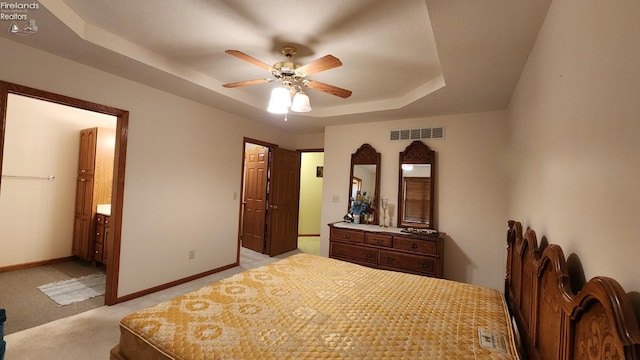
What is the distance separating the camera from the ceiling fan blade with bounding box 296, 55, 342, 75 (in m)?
1.82

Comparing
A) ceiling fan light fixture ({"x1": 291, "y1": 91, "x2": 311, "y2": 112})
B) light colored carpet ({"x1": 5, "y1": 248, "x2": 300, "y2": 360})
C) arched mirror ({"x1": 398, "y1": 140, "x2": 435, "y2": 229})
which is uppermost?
ceiling fan light fixture ({"x1": 291, "y1": 91, "x2": 311, "y2": 112})

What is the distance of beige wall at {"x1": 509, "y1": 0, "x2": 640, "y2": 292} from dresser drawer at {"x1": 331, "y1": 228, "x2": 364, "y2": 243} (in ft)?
7.06

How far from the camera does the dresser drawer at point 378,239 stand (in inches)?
131

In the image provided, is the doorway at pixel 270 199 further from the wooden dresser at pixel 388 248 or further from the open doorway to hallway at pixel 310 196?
the wooden dresser at pixel 388 248

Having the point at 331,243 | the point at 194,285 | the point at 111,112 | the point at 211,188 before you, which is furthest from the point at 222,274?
the point at 111,112

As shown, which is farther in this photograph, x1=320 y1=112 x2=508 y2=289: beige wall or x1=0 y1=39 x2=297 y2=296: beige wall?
x1=320 y1=112 x2=508 y2=289: beige wall

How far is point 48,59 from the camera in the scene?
7.41 feet

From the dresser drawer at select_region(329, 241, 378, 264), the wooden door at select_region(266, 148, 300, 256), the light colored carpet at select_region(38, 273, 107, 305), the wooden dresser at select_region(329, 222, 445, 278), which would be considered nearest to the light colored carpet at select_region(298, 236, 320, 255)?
the wooden door at select_region(266, 148, 300, 256)

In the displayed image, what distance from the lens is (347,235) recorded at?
3600 millimetres

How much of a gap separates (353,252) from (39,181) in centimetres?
459

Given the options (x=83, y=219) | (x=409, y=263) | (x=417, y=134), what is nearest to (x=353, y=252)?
(x=409, y=263)

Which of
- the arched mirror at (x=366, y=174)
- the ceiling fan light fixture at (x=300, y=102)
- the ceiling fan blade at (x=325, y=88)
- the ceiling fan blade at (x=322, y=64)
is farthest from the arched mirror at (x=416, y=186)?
the ceiling fan blade at (x=322, y=64)

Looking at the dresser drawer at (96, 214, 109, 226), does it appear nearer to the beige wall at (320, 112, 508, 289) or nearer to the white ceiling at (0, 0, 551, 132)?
the white ceiling at (0, 0, 551, 132)

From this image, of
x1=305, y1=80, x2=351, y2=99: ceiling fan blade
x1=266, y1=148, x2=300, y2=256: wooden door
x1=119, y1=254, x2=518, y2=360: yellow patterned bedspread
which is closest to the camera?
x1=119, y1=254, x2=518, y2=360: yellow patterned bedspread
